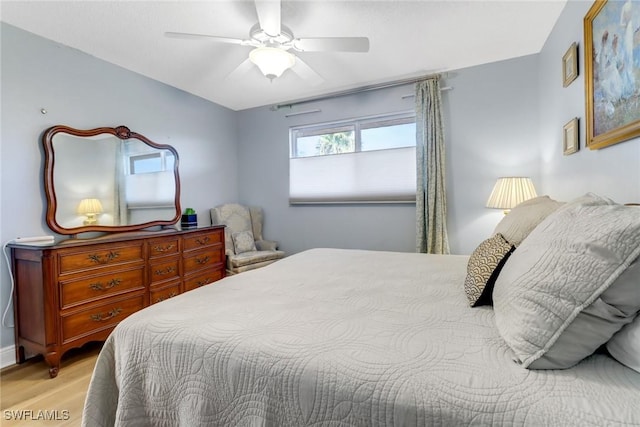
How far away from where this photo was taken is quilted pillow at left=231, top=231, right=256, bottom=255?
3.71 m

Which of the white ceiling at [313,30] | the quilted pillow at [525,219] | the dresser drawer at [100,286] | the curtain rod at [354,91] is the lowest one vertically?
the dresser drawer at [100,286]

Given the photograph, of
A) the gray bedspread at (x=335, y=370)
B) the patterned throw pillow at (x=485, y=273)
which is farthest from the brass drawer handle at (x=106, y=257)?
the patterned throw pillow at (x=485, y=273)

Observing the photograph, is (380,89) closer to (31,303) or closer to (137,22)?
(137,22)

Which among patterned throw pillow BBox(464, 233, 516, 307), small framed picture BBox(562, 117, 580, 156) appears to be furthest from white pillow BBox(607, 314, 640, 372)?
small framed picture BBox(562, 117, 580, 156)

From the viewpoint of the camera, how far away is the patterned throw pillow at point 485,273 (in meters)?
1.08

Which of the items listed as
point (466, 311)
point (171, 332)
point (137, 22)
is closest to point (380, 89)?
point (137, 22)

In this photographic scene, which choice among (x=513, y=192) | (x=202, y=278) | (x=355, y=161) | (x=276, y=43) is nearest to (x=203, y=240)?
(x=202, y=278)

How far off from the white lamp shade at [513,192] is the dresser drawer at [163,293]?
9.96 ft

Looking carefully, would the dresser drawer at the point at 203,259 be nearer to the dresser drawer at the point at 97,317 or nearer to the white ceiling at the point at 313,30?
the dresser drawer at the point at 97,317

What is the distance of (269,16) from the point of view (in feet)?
5.75

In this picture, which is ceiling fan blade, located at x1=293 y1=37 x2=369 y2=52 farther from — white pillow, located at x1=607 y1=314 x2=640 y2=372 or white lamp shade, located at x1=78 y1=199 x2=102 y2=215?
white lamp shade, located at x1=78 y1=199 x2=102 y2=215

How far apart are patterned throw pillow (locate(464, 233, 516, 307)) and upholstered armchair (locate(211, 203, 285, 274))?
2.63 metres

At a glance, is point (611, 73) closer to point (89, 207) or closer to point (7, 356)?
point (89, 207)

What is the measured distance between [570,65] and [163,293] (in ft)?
11.8
